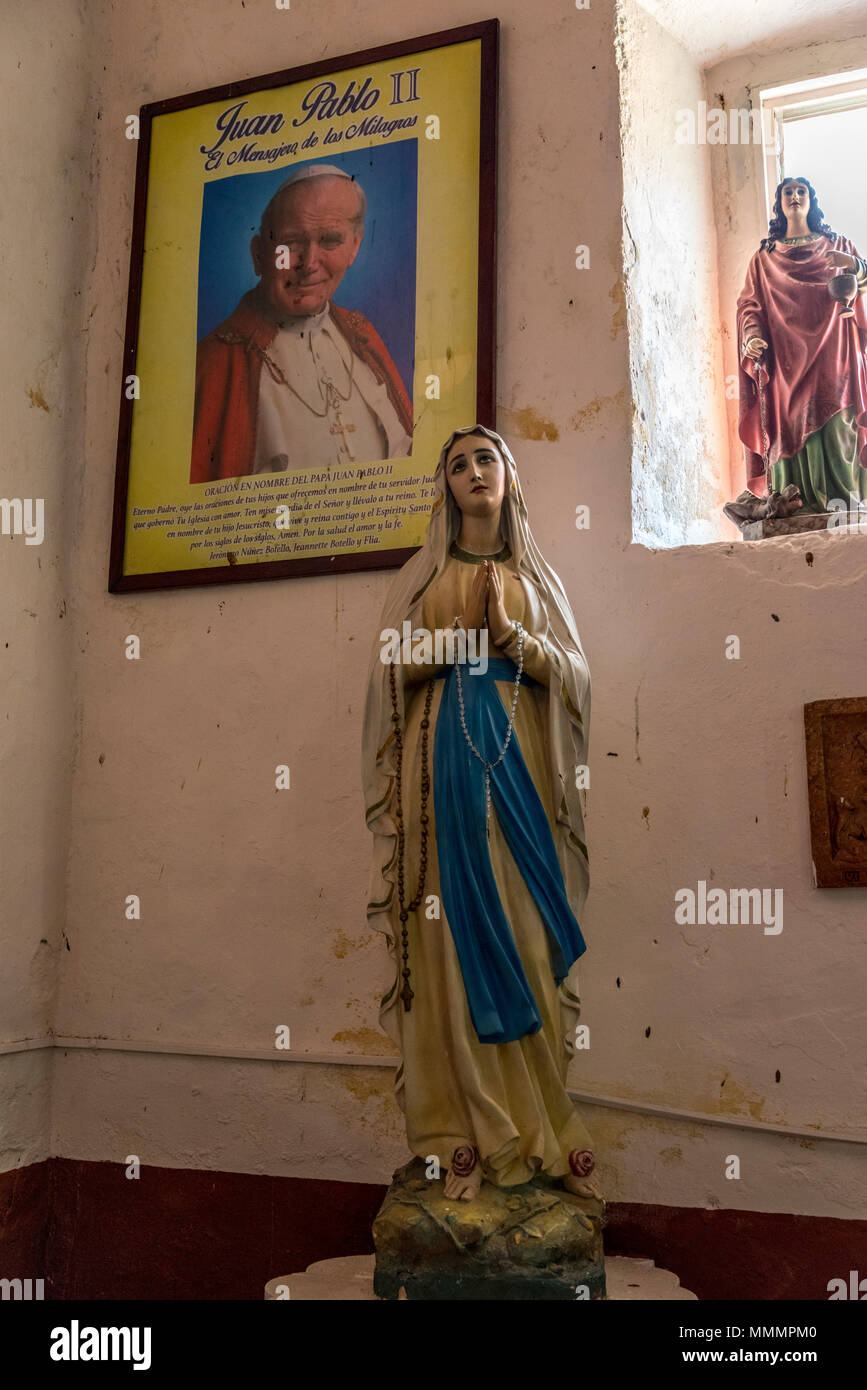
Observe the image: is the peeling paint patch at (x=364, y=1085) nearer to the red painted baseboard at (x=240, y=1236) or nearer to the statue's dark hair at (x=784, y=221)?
the red painted baseboard at (x=240, y=1236)

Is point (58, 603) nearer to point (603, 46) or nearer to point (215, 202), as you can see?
point (215, 202)

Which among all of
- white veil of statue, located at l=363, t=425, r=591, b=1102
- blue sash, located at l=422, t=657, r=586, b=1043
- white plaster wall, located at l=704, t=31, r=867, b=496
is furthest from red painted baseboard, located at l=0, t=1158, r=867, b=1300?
white plaster wall, located at l=704, t=31, r=867, b=496

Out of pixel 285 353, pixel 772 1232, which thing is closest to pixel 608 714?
pixel 772 1232

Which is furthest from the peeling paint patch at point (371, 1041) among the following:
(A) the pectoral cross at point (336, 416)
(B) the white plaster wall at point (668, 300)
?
(A) the pectoral cross at point (336, 416)

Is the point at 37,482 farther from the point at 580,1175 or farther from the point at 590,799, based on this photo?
the point at 580,1175

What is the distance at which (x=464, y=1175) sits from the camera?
302 cm

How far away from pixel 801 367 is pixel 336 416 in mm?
1596

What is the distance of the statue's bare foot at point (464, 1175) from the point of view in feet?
9.87

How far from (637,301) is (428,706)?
5.71 feet

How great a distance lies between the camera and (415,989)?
10.4ft

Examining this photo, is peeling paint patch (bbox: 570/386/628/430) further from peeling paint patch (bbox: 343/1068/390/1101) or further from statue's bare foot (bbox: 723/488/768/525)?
peeling paint patch (bbox: 343/1068/390/1101)

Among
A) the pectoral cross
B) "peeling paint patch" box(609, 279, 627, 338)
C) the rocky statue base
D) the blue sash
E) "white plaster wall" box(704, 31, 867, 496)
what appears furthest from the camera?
"white plaster wall" box(704, 31, 867, 496)

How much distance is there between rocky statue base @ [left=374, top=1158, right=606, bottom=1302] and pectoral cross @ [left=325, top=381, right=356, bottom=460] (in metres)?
2.50

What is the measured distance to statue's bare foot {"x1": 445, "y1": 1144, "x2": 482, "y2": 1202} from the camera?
9.87ft
